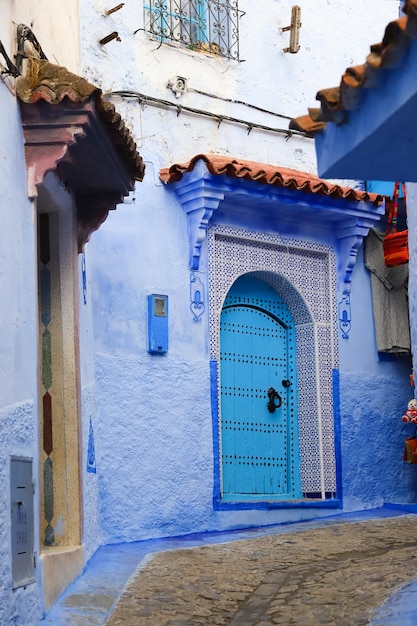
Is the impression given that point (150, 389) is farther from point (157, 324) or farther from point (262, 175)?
point (262, 175)

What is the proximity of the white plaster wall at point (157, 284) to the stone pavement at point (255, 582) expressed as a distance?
458 millimetres

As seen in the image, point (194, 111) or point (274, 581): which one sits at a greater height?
point (194, 111)

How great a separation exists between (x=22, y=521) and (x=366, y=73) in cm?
319

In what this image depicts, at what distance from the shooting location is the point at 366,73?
14.6 feet

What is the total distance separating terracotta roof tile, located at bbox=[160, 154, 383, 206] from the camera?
32.0ft

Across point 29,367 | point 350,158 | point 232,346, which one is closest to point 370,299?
point 232,346

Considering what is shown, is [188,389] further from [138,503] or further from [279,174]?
[279,174]

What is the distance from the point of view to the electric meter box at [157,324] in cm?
966

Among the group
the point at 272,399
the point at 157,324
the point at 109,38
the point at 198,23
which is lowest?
the point at 272,399

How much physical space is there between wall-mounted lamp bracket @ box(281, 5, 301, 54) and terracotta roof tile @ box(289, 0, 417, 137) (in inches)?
253

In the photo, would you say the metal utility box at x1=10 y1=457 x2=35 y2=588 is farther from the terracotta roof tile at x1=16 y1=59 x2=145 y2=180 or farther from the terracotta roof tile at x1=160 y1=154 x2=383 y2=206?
the terracotta roof tile at x1=160 y1=154 x2=383 y2=206

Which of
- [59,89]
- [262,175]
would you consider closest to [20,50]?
[59,89]

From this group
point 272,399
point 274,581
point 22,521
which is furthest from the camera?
point 272,399

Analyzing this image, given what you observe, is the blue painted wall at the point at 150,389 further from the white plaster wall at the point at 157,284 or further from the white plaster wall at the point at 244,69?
the white plaster wall at the point at 244,69
